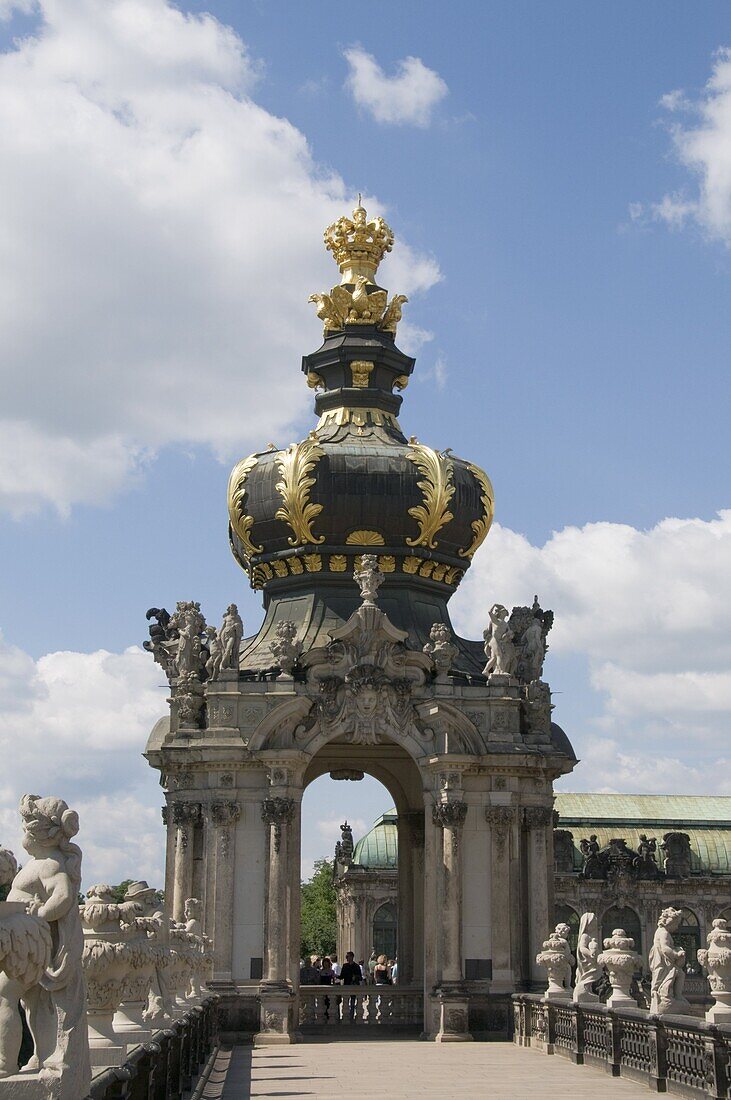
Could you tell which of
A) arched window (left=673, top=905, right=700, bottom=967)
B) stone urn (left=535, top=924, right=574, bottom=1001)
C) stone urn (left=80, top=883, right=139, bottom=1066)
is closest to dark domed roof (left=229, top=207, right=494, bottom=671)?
stone urn (left=535, top=924, right=574, bottom=1001)

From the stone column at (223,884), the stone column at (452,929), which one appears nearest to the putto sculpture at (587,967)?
the stone column at (452,929)

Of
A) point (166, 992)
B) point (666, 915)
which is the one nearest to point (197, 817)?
point (666, 915)

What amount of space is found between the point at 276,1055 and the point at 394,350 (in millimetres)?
19909

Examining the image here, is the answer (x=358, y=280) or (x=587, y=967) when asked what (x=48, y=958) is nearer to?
(x=587, y=967)

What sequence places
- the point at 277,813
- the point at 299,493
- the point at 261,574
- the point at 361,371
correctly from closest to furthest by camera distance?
the point at 277,813 → the point at 299,493 → the point at 261,574 → the point at 361,371

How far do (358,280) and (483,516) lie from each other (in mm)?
7576

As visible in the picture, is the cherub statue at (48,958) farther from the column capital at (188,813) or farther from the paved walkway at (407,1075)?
the column capital at (188,813)

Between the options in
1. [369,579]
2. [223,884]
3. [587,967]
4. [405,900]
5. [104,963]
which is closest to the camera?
[104,963]

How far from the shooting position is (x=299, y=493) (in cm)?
4069

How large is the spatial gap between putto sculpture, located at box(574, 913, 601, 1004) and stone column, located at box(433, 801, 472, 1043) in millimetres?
4114

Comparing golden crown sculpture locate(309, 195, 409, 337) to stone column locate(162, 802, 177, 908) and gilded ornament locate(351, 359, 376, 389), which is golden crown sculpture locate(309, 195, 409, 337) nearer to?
gilded ornament locate(351, 359, 376, 389)

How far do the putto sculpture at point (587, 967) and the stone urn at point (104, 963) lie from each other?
14.8m

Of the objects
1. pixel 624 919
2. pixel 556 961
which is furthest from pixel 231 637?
pixel 624 919

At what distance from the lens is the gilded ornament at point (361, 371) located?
4378 cm
